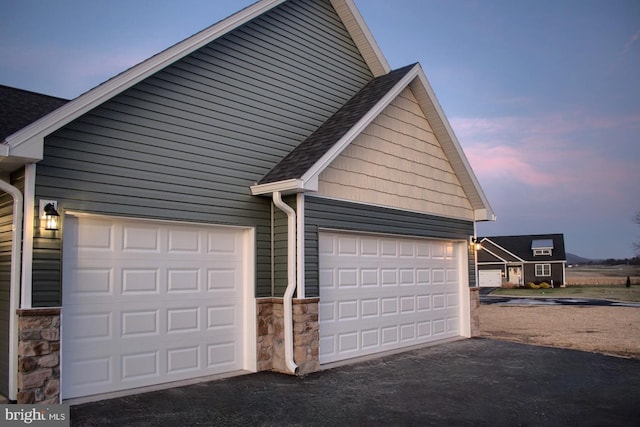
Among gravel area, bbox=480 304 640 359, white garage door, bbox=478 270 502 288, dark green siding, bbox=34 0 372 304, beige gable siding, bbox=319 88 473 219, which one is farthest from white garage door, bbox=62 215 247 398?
white garage door, bbox=478 270 502 288

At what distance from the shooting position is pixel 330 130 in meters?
9.54

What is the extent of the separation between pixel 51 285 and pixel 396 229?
6.03m

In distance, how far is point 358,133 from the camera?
925 cm

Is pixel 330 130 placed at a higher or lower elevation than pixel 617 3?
lower

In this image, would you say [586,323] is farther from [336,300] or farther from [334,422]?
[334,422]

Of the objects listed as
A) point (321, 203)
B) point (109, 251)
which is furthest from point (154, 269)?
point (321, 203)

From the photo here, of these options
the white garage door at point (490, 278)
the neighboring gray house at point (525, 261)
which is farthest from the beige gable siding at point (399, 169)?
the white garage door at point (490, 278)

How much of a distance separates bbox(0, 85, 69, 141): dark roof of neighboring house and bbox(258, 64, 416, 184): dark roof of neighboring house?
3.38m

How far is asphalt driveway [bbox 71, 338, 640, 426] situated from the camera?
239 inches

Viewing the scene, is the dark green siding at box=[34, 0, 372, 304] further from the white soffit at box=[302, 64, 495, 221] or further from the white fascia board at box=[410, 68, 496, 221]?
the white fascia board at box=[410, 68, 496, 221]

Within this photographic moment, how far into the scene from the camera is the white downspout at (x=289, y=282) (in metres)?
8.30

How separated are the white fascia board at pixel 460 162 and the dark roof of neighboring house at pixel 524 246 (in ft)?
120

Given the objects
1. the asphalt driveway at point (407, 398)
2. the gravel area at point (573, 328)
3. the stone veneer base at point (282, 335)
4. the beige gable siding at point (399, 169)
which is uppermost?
the beige gable siding at point (399, 169)

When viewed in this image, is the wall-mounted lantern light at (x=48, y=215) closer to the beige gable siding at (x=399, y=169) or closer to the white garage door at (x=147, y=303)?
the white garage door at (x=147, y=303)
